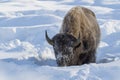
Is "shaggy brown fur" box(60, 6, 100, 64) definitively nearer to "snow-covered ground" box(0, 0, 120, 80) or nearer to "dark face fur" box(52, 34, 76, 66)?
"snow-covered ground" box(0, 0, 120, 80)

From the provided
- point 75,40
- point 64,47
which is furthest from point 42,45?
point 64,47

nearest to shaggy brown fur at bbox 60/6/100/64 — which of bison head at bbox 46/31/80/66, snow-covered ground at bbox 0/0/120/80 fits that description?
snow-covered ground at bbox 0/0/120/80

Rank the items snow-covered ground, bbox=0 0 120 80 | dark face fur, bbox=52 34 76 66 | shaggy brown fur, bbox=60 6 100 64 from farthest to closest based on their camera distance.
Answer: shaggy brown fur, bbox=60 6 100 64, dark face fur, bbox=52 34 76 66, snow-covered ground, bbox=0 0 120 80

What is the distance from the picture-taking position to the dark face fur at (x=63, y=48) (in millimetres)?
7961

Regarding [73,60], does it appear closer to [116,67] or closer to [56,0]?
[116,67]

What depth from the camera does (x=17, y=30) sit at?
48.9ft

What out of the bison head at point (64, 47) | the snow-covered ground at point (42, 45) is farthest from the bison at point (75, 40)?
the snow-covered ground at point (42, 45)

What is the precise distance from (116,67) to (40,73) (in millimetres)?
1170

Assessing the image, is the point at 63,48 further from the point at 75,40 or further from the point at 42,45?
the point at 42,45

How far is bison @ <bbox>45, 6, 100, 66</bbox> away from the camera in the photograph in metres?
8.02

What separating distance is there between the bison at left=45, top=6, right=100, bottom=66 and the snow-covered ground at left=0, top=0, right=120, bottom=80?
0.40 m

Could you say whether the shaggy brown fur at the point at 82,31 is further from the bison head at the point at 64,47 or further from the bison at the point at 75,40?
the bison head at the point at 64,47

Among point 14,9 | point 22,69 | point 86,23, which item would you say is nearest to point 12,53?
point 86,23

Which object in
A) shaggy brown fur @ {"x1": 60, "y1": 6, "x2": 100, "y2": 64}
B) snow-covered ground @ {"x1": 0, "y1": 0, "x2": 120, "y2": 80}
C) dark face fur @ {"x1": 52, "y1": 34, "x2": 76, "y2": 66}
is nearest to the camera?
snow-covered ground @ {"x1": 0, "y1": 0, "x2": 120, "y2": 80}
